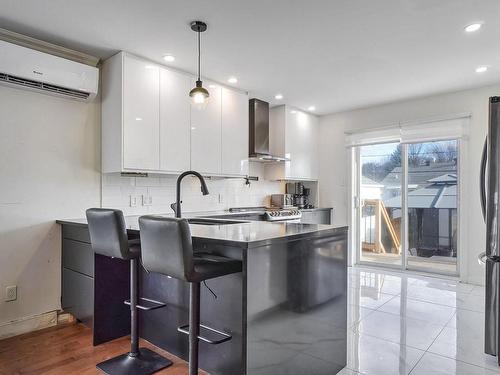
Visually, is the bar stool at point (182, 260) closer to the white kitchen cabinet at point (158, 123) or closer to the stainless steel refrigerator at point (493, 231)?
the white kitchen cabinet at point (158, 123)

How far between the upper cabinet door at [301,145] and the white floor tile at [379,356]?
9.37 feet

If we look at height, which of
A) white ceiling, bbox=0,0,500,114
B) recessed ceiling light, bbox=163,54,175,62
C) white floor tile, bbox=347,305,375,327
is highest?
white ceiling, bbox=0,0,500,114

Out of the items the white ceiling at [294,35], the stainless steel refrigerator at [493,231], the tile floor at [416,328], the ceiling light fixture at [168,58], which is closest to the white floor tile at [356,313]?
the tile floor at [416,328]

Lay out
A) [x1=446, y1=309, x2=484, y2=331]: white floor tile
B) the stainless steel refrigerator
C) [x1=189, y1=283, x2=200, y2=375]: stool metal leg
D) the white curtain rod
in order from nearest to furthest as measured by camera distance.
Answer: [x1=189, y1=283, x2=200, y2=375]: stool metal leg
the stainless steel refrigerator
[x1=446, y1=309, x2=484, y2=331]: white floor tile
the white curtain rod

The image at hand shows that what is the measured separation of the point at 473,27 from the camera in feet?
8.71

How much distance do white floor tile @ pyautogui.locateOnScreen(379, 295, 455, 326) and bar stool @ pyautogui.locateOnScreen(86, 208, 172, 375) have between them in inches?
88.6

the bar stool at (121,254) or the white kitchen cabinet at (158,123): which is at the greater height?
the white kitchen cabinet at (158,123)

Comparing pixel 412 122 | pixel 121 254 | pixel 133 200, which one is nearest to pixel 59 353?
pixel 121 254

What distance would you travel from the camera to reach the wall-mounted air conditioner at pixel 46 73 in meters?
2.59

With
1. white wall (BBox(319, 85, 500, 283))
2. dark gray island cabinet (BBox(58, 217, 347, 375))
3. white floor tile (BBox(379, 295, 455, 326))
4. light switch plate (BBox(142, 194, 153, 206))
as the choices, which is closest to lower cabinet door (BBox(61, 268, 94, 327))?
dark gray island cabinet (BBox(58, 217, 347, 375))

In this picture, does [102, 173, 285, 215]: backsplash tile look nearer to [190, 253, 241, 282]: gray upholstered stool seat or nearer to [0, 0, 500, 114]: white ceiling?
[0, 0, 500, 114]: white ceiling

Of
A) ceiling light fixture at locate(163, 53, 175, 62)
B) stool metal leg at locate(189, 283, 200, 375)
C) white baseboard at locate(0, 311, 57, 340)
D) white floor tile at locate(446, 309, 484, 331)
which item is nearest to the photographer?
stool metal leg at locate(189, 283, 200, 375)

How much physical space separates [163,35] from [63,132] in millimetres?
1301

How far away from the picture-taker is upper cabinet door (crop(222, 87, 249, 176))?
4.03m
